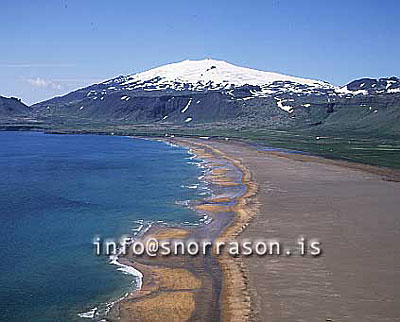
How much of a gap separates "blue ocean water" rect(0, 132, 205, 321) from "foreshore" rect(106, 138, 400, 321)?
7.67 ft

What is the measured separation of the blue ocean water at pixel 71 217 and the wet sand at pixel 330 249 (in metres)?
5.20

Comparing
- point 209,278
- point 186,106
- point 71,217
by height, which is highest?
point 186,106

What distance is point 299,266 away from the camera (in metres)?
22.7

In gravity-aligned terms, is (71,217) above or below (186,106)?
below

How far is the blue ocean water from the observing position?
20500 mm

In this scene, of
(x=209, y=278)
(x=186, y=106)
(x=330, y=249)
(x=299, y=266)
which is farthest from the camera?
(x=186, y=106)

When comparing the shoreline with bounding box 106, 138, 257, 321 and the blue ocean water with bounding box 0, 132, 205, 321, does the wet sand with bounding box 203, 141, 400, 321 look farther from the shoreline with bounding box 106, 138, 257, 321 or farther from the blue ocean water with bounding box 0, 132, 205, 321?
the blue ocean water with bounding box 0, 132, 205, 321

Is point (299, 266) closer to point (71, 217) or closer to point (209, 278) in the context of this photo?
point (209, 278)

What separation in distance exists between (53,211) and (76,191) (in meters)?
8.33

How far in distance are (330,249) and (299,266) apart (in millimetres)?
2977

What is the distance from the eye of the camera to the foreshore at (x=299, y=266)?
18484 mm

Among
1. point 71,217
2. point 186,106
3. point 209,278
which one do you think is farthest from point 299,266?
point 186,106

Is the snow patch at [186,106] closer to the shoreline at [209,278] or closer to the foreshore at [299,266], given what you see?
the foreshore at [299,266]

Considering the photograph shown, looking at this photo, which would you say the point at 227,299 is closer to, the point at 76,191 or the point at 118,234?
the point at 118,234
